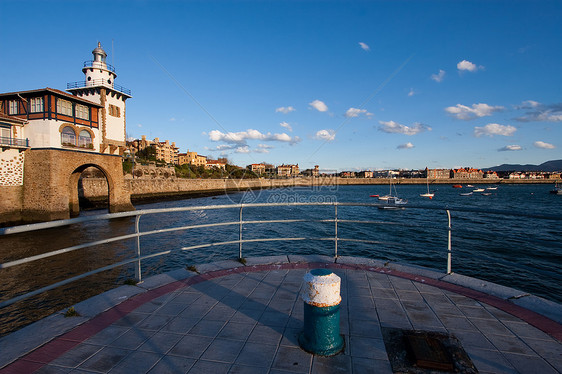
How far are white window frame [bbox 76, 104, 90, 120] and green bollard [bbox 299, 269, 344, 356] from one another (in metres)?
34.4

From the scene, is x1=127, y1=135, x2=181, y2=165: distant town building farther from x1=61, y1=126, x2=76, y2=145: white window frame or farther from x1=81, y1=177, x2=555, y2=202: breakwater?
x1=61, y1=126, x2=76, y2=145: white window frame

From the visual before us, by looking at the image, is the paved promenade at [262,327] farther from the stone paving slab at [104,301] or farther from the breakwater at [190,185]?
the breakwater at [190,185]

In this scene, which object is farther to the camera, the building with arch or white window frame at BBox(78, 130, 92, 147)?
white window frame at BBox(78, 130, 92, 147)

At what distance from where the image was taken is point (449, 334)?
309 cm

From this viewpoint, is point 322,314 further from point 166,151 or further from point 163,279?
point 166,151

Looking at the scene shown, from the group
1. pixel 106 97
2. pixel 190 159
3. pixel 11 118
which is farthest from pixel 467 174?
pixel 11 118

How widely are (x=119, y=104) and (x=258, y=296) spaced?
37.7 metres

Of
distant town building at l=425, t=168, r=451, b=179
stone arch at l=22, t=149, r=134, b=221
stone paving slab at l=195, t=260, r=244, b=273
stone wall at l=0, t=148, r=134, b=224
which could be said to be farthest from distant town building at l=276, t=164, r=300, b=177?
stone paving slab at l=195, t=260, r=244, b=273

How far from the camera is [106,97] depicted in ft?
104

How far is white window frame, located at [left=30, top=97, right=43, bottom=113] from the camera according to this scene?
25.5 metres

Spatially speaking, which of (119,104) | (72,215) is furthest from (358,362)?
(119,104)

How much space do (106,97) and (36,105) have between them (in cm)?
730

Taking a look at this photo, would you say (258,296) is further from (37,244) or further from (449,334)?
(37,244)

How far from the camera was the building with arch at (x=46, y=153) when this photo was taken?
23.9m
